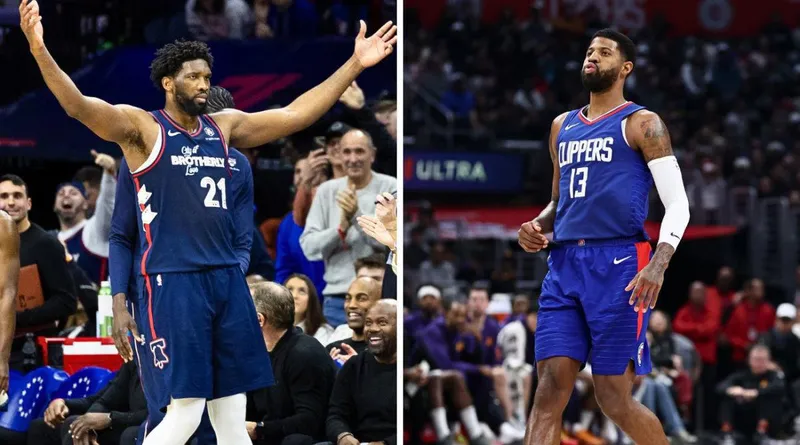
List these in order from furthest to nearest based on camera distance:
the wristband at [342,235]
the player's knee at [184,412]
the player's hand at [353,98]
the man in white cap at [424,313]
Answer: the man in white cap at [424,313], the player's hand at [353,98], the wristband at [342,235], the player's knee at [184,412]

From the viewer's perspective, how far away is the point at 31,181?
36.4 feet

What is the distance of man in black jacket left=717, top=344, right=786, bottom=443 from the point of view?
13.7 meters

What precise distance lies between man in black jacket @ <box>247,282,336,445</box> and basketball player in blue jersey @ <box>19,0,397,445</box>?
1112 millimetres

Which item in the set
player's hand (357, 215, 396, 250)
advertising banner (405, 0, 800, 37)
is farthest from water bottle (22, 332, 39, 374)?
advertising banner (405, 0, 800, 37)

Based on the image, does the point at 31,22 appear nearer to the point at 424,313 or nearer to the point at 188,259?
the point at 188,259

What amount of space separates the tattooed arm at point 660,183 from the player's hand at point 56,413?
11.5 ft

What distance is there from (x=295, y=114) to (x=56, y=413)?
262 centimetres

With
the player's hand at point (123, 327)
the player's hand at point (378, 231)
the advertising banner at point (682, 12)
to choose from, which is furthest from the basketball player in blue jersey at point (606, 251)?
the advertising banner at point (682, 12)

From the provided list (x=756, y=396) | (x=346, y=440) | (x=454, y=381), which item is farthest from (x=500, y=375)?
(x=346, y=440)

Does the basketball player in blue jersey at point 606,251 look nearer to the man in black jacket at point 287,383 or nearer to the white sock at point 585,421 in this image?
the man in black jacket at point 287,383

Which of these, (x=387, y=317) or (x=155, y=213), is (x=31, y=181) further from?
(x=155, y=213)

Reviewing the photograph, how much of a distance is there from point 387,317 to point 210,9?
5875 millimetres

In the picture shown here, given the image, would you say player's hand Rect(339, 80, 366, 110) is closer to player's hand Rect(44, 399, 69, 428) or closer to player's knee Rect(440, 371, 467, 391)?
player's hand Rect(44, 399, 69, 428)

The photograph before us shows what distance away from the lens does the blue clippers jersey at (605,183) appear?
5773 millimetres
